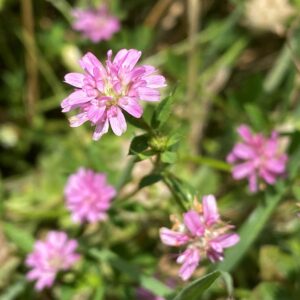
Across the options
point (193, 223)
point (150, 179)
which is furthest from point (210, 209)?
point (150, 179)

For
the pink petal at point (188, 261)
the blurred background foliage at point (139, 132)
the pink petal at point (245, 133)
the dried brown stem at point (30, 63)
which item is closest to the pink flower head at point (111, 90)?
the pink petal at point (188, 261)

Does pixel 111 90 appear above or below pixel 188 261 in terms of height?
above

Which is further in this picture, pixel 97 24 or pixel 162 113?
pixel 97 24

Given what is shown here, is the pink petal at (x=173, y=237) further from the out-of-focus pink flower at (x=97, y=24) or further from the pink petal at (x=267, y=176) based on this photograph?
the out-of-focus pink flower at (x=97, y=24)

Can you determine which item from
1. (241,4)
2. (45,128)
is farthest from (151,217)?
(241,4)

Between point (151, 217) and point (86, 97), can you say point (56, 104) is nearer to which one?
point (151, 217)

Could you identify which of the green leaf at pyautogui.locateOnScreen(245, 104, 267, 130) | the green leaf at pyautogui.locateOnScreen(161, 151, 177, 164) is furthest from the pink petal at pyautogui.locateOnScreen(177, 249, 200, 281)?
the green leaf at pyautogui.locateOnScreen(245, 104, 267, 130)

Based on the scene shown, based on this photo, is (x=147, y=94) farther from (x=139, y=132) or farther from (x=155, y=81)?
(x=139, y=132)
